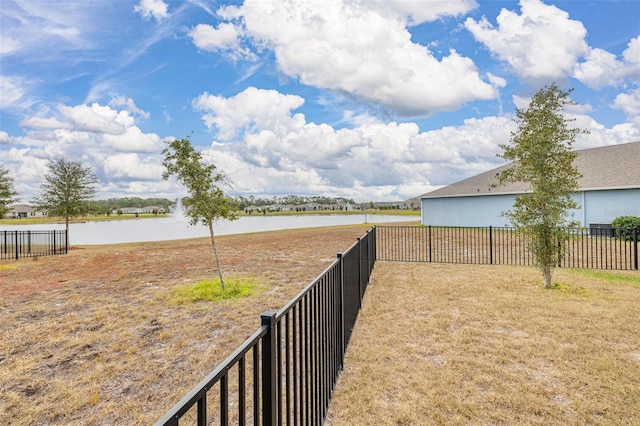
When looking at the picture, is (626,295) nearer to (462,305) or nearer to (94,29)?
(462,305)

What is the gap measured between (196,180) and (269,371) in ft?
18.3

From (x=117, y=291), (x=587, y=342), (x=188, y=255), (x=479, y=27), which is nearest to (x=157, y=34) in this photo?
(x=188, y=255)

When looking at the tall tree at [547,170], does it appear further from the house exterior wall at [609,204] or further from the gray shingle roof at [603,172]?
the house exterior wall at [609,204]

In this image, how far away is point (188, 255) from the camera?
13.0 meters

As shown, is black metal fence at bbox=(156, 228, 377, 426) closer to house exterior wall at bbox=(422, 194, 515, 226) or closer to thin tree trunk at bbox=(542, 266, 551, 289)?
thin tree trunk at bbox=(542, 266, 551, 289)

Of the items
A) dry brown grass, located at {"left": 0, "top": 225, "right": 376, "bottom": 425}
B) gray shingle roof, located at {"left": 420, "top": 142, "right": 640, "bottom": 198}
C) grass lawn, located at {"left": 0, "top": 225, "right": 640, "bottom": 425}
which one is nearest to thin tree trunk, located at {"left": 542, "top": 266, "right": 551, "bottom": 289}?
grass lawn, located at {"left": 0, "top": 225, "right": 640, "bottom": 425}

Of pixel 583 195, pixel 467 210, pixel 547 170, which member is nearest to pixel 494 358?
pixel 547 170

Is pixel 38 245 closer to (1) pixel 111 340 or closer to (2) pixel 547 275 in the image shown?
(1) pixel 111 340

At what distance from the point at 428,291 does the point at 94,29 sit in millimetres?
12362

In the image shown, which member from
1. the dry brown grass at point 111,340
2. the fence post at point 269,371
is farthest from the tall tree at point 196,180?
the fence post at point 269,371

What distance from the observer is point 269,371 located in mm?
1514

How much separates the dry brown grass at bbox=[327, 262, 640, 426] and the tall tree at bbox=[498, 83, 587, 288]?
100cm

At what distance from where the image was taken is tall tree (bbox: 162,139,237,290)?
640 cm

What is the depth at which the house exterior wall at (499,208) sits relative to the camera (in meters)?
15.2
